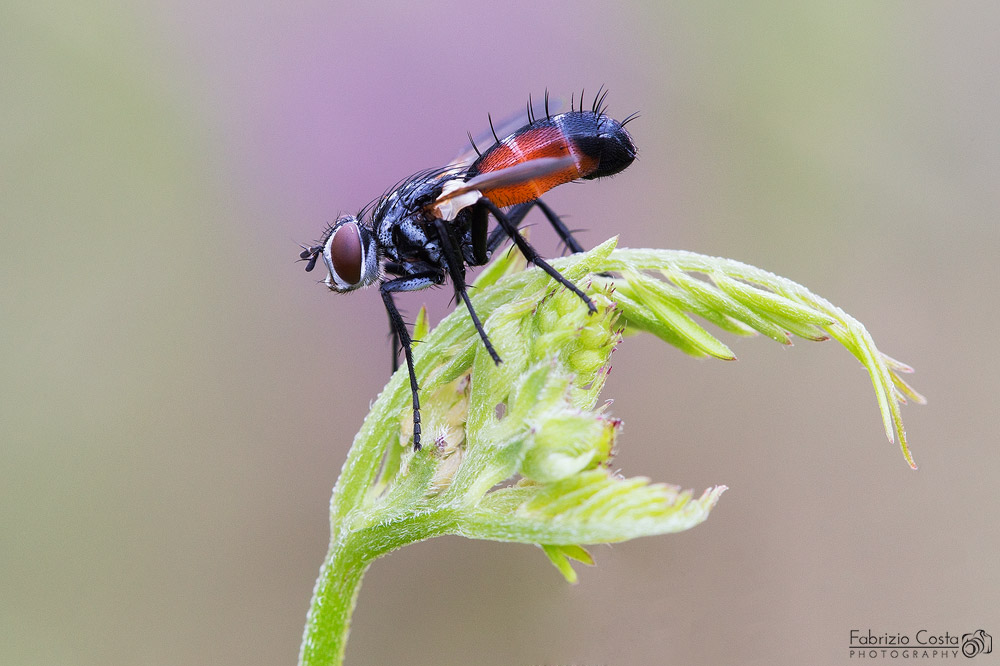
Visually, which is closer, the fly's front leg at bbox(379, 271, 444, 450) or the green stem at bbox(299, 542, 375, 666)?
the green stem at bbox(299, 542, 375, 666)

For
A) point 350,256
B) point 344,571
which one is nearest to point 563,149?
point 350,256

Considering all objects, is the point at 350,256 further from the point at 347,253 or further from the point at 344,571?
the point at 344,571

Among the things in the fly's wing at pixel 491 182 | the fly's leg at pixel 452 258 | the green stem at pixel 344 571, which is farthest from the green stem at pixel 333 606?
the fly's wing at pixel 491 182

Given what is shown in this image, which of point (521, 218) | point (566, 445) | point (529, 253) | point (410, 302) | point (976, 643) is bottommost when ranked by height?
point (976, 643)

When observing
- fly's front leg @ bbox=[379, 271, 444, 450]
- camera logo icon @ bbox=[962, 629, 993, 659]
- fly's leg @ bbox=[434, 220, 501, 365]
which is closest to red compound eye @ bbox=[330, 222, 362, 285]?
fly's front leg @ bbox=[379, 271, 444, 450]

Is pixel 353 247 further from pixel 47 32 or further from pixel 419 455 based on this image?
pixel 47 32

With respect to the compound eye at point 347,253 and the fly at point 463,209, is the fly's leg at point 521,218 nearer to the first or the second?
the fly at point 463,209

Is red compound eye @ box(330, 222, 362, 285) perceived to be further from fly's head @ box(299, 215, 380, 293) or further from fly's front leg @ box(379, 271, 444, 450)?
fly's front leg @ box(379, 271, 444, 450)

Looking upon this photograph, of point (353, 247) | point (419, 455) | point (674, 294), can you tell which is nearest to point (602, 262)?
point (674, 294)
